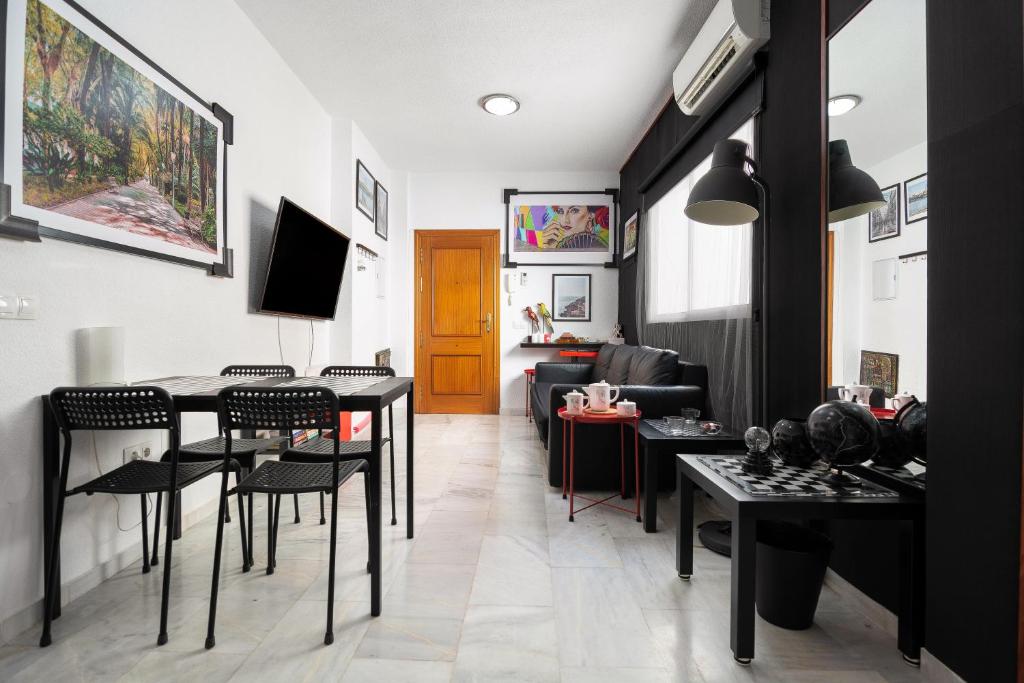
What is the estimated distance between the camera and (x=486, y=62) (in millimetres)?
3523

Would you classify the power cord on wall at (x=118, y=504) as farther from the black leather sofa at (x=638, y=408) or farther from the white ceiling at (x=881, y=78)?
the white ceiling at (x=881, y=78)

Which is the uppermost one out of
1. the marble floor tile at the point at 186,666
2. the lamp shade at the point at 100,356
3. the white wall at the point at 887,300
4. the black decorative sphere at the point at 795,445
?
the white wall at the point at 887,300

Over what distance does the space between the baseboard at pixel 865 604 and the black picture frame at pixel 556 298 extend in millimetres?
4264

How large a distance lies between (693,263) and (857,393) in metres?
1.94

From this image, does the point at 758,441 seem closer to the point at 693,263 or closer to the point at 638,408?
the point at 638,408

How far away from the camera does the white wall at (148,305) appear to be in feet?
5.38

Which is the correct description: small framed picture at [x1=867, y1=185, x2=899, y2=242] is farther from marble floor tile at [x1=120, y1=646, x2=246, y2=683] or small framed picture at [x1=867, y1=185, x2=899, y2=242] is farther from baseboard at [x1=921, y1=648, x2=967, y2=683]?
marble floor tile at [x1=120, y1=646, x2=246, y2=683]

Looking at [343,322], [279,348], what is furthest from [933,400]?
[343,322]

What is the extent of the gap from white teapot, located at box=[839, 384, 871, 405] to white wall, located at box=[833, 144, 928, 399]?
0.03m

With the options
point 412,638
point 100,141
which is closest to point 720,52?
point 100,141

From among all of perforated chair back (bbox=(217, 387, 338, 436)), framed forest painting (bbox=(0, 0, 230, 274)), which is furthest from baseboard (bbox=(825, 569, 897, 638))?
framed forest painting (bbox=(0, 0, 230, 274))

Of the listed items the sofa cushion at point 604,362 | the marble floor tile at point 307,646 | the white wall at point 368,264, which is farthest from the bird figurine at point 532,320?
the marble floor tile at point 307,646

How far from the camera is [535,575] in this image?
2053 millimetres

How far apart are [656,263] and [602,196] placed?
1907 mm
